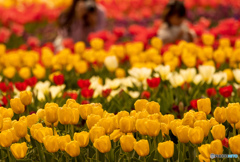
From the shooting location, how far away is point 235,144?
67.2 inches

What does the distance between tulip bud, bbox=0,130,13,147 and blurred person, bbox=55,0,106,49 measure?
164 inches

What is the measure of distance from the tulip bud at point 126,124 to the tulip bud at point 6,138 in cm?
49

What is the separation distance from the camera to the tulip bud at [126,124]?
1915mm

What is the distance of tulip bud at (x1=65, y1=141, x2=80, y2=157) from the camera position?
1.78m

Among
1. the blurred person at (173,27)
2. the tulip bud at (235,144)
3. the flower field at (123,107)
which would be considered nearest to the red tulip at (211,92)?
the flower field at (123,107)

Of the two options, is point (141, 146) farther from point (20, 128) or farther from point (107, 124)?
point (20, 128)

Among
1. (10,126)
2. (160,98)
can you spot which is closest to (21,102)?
(10,126)

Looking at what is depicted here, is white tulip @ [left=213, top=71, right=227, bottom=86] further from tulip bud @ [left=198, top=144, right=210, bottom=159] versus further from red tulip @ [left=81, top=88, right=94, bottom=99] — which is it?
tulip bud @ [left=198, top=144, right=210, bottom=159]

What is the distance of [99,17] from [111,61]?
8.75ft

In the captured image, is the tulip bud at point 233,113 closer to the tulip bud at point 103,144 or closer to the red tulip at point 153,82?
the tulip bud at point 103,144

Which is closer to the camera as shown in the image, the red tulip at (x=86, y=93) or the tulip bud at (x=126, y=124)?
the tulip bud at (x=126, y=124)

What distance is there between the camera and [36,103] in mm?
Result: 3062

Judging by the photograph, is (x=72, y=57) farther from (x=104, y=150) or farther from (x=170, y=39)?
(x=104, y=150)

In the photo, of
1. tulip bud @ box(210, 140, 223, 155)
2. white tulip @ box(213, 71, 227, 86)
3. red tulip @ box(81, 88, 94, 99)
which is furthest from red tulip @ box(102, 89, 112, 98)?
tulip bud @ box(210, 140, 223, 155)
